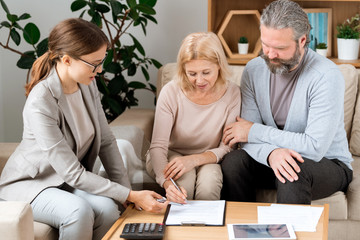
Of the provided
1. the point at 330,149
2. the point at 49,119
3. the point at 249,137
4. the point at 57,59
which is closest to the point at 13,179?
the point at 49,119

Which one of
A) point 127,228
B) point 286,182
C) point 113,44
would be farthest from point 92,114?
point 113,44

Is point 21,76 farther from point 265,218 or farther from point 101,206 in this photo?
point 265,218

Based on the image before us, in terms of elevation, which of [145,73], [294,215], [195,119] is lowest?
[294,215]

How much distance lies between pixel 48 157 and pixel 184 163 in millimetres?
556

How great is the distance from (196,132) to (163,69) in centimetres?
57

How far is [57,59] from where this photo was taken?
6.38ft

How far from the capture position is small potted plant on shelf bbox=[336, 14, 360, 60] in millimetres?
2912

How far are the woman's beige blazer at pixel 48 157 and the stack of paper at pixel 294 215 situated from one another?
481 millimetres

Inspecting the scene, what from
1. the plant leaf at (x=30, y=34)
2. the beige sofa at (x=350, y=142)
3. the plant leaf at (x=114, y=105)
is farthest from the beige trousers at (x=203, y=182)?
the plant leaf at (x=30, y=34)

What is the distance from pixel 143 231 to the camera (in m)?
1.66

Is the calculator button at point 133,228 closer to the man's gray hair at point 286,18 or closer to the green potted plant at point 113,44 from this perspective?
the man's gray hair at point 286,18

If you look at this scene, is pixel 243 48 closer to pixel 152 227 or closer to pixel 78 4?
pixel 78 4

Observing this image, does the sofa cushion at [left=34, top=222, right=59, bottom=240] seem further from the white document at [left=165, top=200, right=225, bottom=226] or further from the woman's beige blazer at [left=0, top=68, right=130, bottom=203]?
the white document at [left=165, top=200, right=225, bottom=226]

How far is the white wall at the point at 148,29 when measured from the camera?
128 inches
